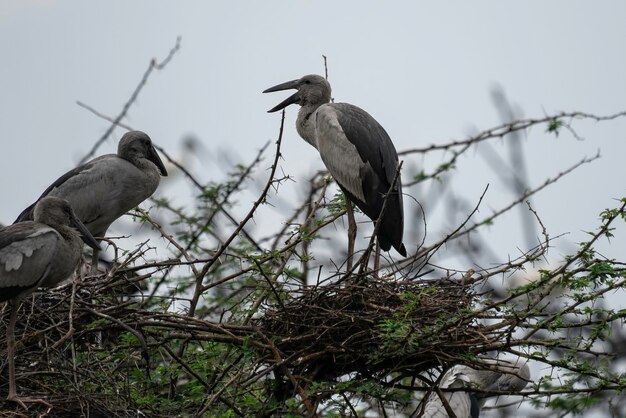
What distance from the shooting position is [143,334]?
21.6 feet

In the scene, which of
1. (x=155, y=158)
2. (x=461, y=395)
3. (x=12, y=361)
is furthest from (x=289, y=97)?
(x=12, y=361)

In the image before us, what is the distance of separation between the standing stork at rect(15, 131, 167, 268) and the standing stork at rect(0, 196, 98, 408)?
1.63 m

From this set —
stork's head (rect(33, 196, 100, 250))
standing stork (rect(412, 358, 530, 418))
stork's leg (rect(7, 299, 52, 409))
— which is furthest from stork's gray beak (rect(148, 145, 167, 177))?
standing stork (rect(412, 358, 530, 418))

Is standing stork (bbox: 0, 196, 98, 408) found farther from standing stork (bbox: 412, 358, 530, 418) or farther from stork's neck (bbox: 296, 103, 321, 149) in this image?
stork's neck (bbox: 296, 103, 321, 149)

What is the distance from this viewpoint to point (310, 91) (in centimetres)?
917

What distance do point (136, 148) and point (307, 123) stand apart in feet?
5.14

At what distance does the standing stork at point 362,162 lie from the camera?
7.75m

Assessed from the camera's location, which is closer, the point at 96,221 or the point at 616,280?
the point at 616,280

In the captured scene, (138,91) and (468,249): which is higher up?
(138,91)

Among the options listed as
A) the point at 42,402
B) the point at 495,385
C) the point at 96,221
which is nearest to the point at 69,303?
the point at 42,402

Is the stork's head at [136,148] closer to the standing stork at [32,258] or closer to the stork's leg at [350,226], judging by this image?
the stork's leg at [350,226]

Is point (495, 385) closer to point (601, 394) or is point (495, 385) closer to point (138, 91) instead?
point (601, 394)

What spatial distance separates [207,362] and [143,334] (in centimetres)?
47

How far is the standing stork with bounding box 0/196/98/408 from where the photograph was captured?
6234 mm
